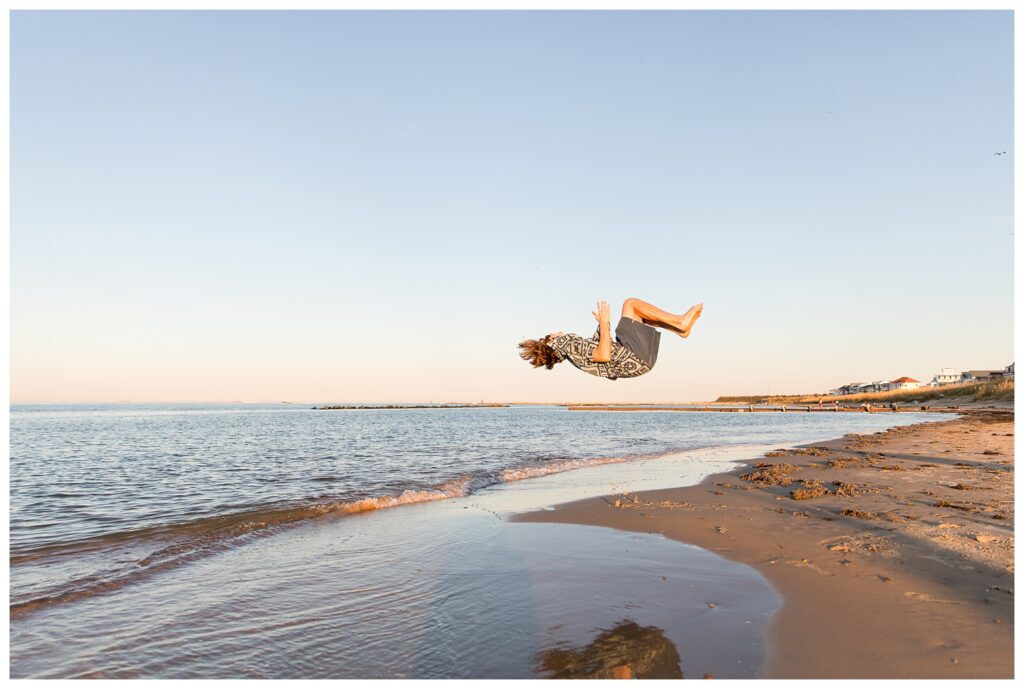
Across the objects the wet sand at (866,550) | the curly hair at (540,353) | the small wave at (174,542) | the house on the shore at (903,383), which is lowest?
the small wave at (174,542)

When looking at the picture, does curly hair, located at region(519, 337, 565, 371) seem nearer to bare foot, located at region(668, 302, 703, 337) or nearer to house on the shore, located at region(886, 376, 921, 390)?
bare foot, located at region(668, 302, 703, 337)

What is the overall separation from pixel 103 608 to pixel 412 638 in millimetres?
4019

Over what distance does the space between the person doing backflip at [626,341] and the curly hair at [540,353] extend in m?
0.18

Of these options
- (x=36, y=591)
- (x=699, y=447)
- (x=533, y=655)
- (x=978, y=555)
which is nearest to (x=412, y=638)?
(x=533, y=655)

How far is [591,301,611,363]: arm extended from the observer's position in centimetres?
676

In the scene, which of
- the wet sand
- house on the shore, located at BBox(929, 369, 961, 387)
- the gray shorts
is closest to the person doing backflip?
the gray shorts

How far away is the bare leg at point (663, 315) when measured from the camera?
6.81 m

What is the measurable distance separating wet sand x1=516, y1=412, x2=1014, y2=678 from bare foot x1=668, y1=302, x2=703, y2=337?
9.76 ft

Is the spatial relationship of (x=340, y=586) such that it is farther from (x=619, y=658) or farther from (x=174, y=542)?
(x=174, y=542)

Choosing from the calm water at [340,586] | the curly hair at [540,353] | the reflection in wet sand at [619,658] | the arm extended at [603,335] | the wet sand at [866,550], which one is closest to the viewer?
the reflection in wet sand at [619,658]

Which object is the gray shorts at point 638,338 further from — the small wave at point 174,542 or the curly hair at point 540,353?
the small wave at point 174,542

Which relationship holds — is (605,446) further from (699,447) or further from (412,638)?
(412,638)

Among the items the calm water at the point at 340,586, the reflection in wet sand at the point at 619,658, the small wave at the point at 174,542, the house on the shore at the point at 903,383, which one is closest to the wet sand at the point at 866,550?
the calm water at the point at 340,586

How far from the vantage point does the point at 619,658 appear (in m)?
5.27
